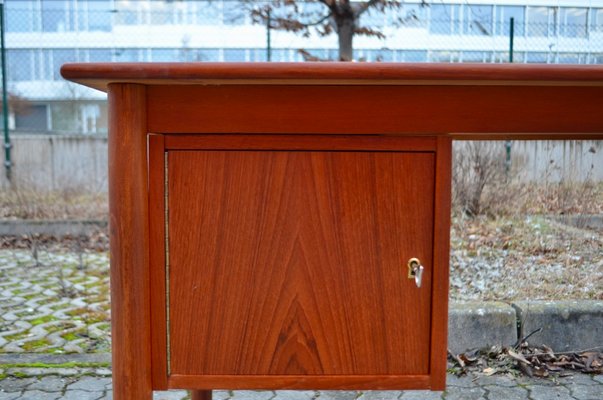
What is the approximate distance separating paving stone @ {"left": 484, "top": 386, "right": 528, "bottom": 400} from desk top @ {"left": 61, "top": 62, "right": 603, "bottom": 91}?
5.10 ft

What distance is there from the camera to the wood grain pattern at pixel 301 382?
1234 mm

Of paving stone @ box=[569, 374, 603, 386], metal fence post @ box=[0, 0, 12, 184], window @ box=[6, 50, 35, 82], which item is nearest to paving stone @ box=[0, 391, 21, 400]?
paving stone @ box=[569, 374, 603, 386]

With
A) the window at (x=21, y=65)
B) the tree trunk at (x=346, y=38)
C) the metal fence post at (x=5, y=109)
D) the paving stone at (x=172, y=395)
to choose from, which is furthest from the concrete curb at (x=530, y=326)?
the window at (x=21, y=65)

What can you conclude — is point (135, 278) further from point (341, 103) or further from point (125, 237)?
point (341, 103)

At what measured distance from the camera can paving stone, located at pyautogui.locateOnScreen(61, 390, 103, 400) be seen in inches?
89.8

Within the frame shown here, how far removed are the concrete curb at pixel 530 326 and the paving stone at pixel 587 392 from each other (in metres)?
0.29

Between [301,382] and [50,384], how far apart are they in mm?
1587

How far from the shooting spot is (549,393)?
2320mm

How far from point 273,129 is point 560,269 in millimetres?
2365

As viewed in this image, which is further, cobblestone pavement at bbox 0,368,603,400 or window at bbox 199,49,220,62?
window at bbox 199,49,220,62

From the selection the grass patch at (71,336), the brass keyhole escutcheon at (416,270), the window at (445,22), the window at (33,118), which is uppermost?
the window at (445,22)

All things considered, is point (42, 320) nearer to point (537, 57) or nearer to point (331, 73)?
point (331, 73)

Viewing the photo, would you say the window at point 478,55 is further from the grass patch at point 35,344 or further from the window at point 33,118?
the window at point 33,118

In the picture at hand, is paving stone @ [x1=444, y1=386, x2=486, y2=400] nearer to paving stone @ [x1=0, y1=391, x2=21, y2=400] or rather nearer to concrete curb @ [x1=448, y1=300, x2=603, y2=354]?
concrete curb @ [x1=448, y1=300, x2=603, y2=354]
